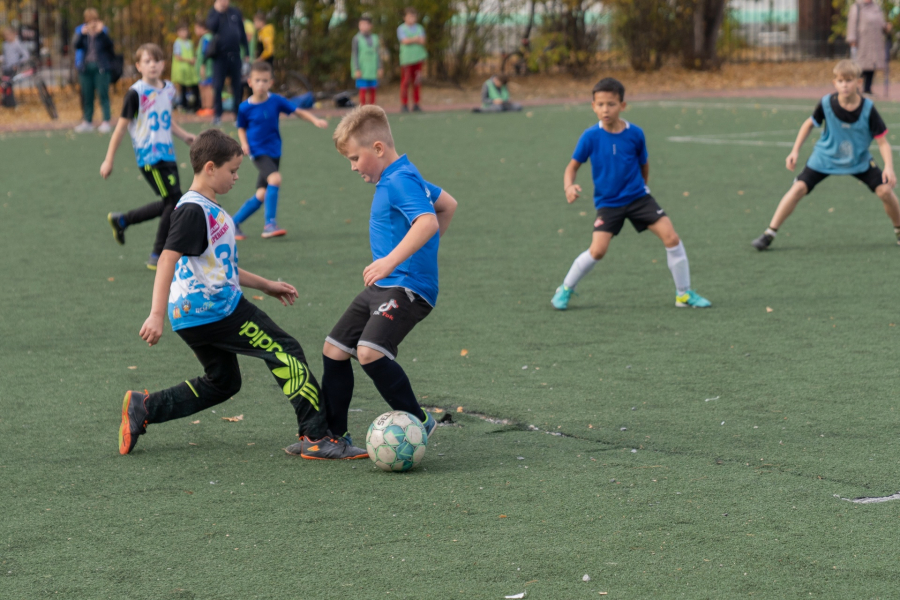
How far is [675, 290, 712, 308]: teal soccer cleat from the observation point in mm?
7977

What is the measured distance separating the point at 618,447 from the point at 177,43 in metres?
23.0

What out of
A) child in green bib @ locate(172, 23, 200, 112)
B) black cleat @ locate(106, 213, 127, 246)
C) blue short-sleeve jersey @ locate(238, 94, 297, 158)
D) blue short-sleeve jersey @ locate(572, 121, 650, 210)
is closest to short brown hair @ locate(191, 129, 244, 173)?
blue short-sleeve jersey @ locate(572, 121, 650, 210)

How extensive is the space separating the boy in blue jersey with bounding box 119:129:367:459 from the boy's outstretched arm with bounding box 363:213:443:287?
647mm

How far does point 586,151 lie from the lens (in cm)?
797

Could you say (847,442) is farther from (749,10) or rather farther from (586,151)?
(749,10)

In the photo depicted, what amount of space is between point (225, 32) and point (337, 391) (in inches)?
741

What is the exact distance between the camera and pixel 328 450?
505 centimetres

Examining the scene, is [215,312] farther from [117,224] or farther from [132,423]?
[117,224]

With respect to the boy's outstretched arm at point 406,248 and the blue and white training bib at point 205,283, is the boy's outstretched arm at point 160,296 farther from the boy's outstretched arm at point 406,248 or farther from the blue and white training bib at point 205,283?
the boy's outstretched arm at point 406,248

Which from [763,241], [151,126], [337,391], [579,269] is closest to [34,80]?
[151,126]

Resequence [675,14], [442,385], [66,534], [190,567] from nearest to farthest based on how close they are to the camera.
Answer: [190,567] < [66,534] < [442,385] < [675,14]

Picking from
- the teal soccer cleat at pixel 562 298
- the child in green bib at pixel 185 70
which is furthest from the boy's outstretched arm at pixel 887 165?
the child in green bib at pixel 185 70

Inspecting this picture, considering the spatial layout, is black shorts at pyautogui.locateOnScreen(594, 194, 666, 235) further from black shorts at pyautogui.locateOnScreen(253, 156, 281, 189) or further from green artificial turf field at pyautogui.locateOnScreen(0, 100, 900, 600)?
black shorts at pyautogui.locateOnScreen(253, 156, 281, 189)

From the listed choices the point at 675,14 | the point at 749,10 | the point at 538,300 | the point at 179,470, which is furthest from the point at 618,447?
the point at 749,10
